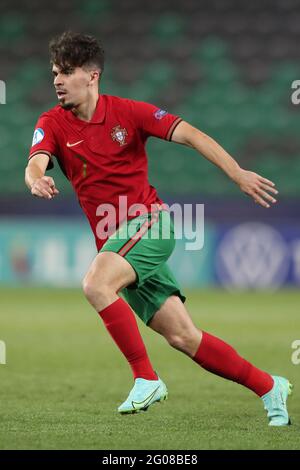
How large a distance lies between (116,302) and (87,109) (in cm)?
101

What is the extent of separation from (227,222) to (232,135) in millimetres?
2569

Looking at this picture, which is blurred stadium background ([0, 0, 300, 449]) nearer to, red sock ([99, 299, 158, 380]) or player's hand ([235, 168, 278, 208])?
red sock ([99, 299, 158, 380])

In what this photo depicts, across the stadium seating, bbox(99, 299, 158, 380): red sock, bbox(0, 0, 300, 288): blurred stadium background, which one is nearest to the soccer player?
bbox(99, 299, 158, 380): red sock

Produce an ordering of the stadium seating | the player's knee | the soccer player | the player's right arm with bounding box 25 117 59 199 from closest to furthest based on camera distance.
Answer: the player's right arm with bounding box 25 117 59 199
the player's knee
the soccer player
the stadium seating

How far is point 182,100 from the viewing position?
15945mm

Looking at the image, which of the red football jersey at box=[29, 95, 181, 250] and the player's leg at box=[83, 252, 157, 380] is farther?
the red football jersey at box=[29, 95, 181, 250]

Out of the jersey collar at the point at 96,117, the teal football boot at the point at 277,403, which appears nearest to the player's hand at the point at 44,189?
the jersey collar at the point at 96,117

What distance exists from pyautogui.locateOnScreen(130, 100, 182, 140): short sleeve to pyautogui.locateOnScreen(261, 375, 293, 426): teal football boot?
52.2 inches

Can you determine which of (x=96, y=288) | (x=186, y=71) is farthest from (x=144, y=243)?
(x=186, y=71)

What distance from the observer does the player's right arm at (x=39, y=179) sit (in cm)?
411

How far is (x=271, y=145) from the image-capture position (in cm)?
1560

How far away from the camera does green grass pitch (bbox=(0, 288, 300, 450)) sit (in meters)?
4.03

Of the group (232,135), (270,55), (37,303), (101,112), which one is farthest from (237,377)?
(270,55)

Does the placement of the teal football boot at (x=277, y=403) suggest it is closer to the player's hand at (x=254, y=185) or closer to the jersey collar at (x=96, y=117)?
the player's hand at (x=254, y=185)
